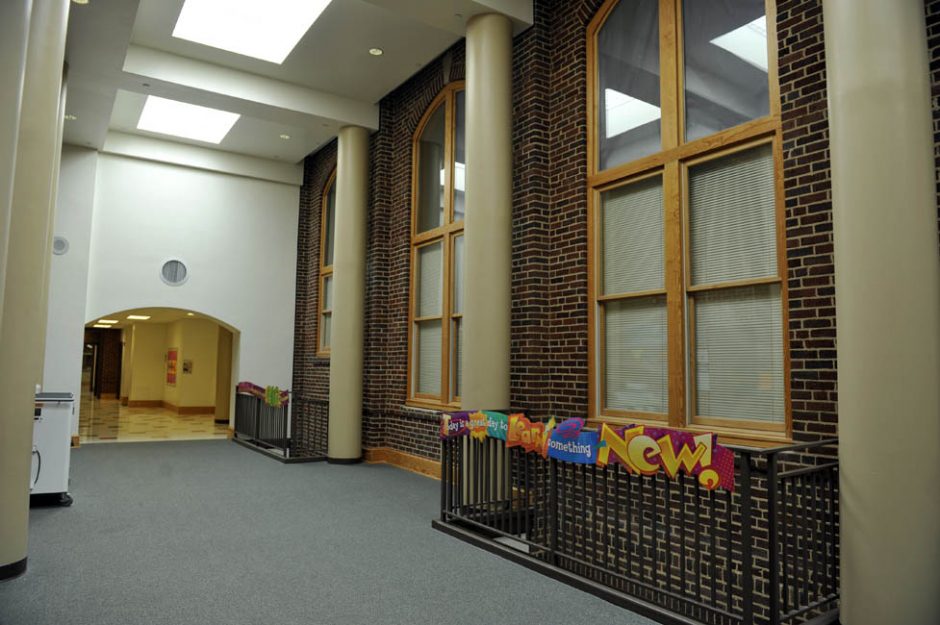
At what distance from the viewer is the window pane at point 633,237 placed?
571 centimetres

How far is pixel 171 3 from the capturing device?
7.27 m

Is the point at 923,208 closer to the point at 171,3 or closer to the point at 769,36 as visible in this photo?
the point at 769,36

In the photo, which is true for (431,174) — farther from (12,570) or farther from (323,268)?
(12,570)

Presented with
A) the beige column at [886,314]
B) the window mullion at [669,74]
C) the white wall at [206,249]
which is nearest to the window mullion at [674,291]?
the window mullion at [669,74]

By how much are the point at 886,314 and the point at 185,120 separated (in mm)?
10732

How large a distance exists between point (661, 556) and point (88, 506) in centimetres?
532

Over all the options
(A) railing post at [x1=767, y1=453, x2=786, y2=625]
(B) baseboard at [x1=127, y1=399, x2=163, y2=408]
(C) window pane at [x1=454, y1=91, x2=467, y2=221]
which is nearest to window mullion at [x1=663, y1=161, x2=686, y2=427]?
(A) railing post at [x1=767, y1=453, x2=786, y2=625]

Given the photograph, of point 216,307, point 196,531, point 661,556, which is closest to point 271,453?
point 216,307

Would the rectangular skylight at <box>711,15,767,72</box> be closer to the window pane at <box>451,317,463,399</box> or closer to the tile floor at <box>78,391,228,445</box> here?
the window pane at <box>451,317,463,399</box>

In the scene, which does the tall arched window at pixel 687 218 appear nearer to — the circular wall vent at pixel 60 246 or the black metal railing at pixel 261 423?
the black metal railing at pixel 261 423

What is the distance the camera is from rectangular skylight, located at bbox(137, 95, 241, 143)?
10.3 meters

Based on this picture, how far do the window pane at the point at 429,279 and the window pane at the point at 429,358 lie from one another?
0.19 m

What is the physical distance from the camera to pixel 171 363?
19953 millimetres

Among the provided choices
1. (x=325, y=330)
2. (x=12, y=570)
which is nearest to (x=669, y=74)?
(x=12, y=570)
